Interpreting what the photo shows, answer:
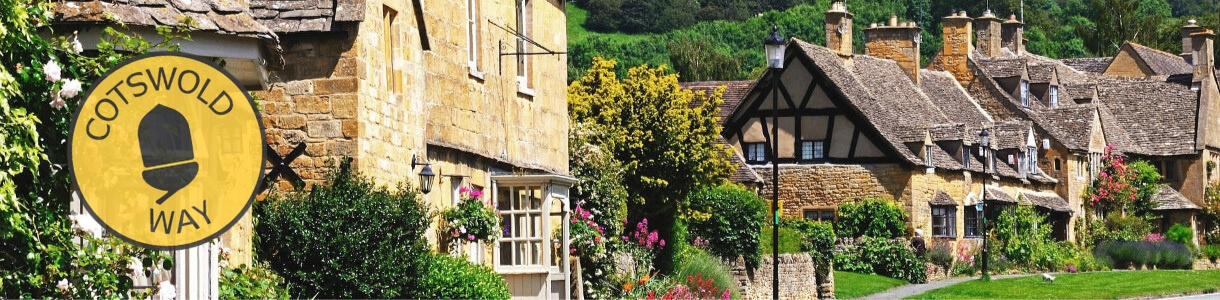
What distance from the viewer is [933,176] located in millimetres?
51938

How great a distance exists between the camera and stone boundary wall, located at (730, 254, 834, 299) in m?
38.7

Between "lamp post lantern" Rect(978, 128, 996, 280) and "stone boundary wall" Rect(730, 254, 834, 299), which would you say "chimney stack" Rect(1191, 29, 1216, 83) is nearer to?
"lamp post lantern" Rect(978, 128, 996, 280)

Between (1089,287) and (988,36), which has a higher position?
(988,36)

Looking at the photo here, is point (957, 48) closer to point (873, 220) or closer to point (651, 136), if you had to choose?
point (873, 220)

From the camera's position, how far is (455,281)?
20609mm

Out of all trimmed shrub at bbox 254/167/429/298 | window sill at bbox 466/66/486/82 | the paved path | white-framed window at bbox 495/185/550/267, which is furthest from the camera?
the paved path

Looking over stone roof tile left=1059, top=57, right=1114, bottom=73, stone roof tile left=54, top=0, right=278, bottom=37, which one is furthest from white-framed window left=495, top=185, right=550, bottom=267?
stone roof tile left=1059, top=57, right=1114, bottom=73

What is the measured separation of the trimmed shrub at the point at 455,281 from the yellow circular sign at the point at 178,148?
403 inches

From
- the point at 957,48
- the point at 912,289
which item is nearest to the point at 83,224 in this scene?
the point at 912,289

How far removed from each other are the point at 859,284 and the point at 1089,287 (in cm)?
514

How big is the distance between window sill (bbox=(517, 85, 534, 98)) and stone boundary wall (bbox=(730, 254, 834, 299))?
12149 mm

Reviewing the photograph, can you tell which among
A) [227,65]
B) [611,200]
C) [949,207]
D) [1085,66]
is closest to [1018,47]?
[1085,66]

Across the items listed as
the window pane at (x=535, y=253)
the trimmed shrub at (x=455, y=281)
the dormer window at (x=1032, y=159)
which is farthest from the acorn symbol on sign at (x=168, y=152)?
the dormer window at (x=1032, y=159)

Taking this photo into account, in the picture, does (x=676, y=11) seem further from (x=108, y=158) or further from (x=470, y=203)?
Answer: (x=108, y=158)
